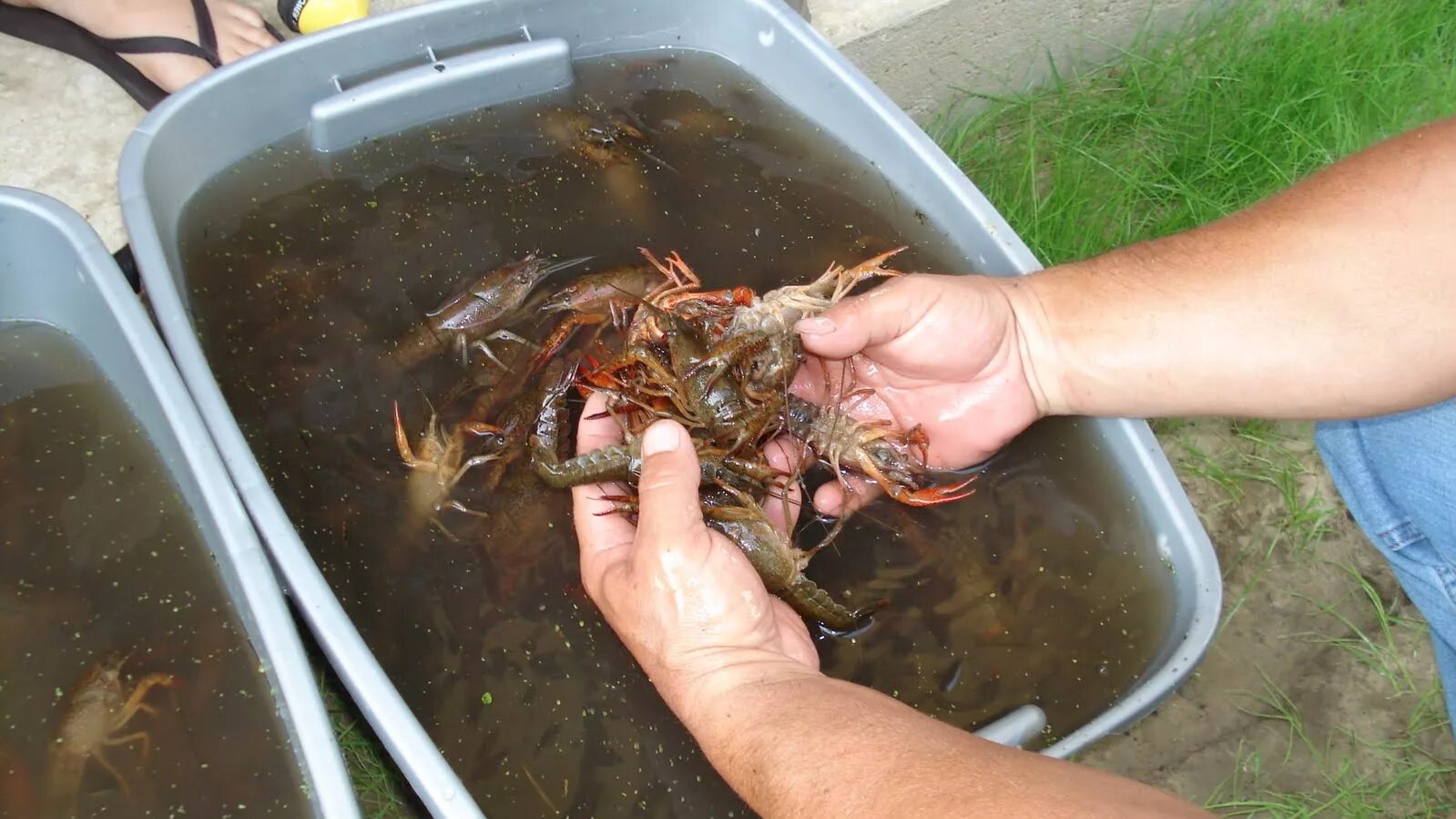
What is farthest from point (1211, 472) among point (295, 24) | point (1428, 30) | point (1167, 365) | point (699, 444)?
point (295, 24)

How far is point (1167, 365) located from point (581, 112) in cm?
170

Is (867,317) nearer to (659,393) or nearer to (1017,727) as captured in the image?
(659,393)

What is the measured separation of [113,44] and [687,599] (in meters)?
2.43

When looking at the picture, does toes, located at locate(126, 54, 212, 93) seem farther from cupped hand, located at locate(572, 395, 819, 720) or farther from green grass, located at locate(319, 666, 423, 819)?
cupped hand, located at locate(572, 395, 819, 720)

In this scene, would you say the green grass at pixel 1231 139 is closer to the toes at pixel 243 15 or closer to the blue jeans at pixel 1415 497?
the blue jeans at pixel 1415 497

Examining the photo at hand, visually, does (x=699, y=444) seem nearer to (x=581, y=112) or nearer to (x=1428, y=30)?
(x=581, y=112)

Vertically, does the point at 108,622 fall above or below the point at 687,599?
above

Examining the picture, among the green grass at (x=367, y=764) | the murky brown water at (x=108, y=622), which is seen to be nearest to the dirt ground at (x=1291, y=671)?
the green grass at (x=367, y=764)

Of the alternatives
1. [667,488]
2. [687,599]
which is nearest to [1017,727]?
[687,599]

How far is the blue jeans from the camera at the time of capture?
2031 millimetres

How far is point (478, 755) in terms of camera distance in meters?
2.05

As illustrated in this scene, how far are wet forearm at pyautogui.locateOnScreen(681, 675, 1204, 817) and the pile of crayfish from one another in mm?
440

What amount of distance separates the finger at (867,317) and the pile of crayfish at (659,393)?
3.6 inches

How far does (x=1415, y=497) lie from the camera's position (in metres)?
2.08
